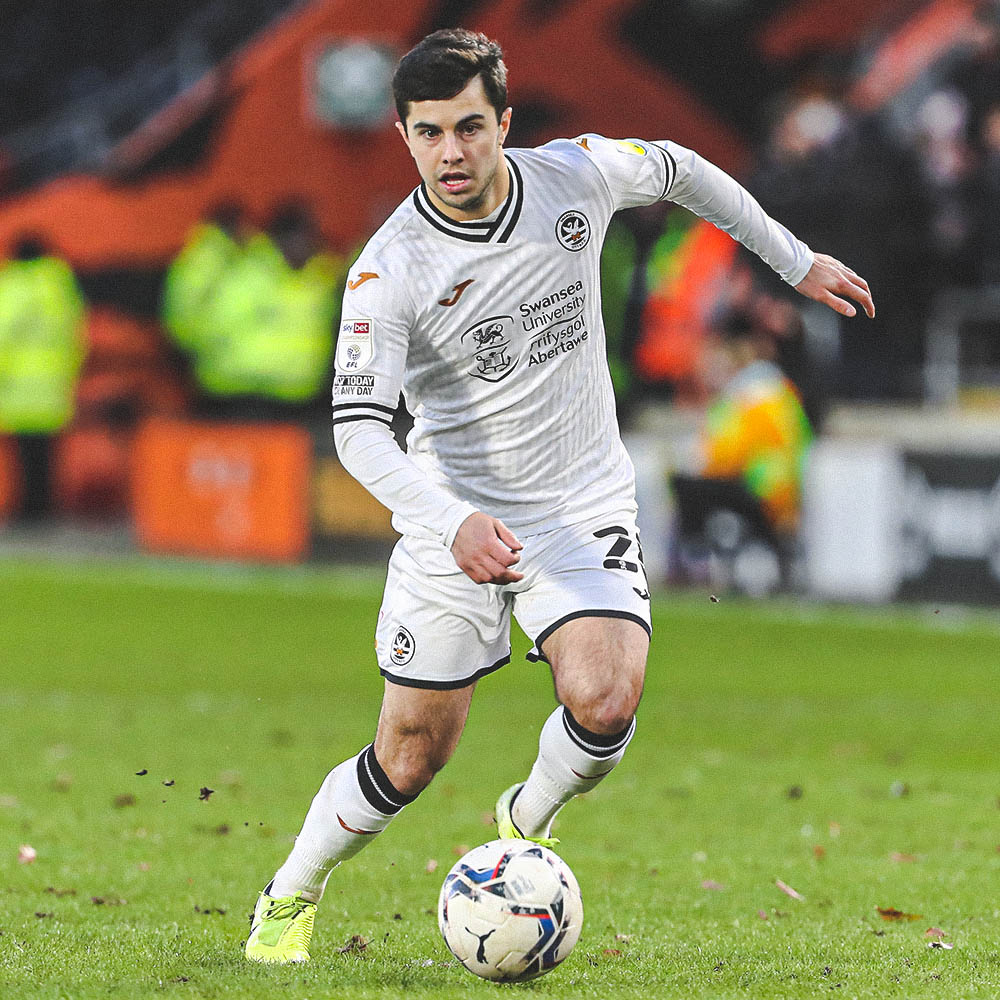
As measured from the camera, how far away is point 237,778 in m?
8.73

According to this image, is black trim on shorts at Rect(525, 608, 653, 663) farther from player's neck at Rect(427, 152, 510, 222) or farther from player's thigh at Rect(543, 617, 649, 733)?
player's neck at Rect(427, 152, 510, 222)

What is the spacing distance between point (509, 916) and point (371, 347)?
1.47 m

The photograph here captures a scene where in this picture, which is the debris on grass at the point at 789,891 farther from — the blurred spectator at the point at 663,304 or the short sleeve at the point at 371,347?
the blurred spectator at the point at 663,304

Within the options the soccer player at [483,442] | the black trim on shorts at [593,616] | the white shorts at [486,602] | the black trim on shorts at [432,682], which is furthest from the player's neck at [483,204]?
the black trim on shorts at [432,682]

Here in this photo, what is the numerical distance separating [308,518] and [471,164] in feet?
41.8

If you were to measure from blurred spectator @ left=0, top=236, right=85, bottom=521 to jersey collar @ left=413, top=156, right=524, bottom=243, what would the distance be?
52.9 ft

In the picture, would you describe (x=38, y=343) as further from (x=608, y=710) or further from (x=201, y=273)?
(x=608, y=710)

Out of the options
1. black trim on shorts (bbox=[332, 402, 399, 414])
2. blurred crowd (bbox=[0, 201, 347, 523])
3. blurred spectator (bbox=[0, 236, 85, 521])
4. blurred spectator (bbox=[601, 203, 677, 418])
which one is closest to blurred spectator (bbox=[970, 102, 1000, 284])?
blurred spectator (bbox=[601, 203, 677, 418])

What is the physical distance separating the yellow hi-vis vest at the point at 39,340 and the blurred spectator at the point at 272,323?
5.59ft

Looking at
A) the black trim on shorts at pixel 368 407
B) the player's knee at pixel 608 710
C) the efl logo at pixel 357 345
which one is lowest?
the player's knee at pixel 608 710

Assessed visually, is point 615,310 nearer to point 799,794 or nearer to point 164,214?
point 164,214

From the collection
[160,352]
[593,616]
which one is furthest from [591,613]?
[160,352]

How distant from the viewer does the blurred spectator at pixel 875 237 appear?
57.2 feet

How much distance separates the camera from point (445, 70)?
511 cm
